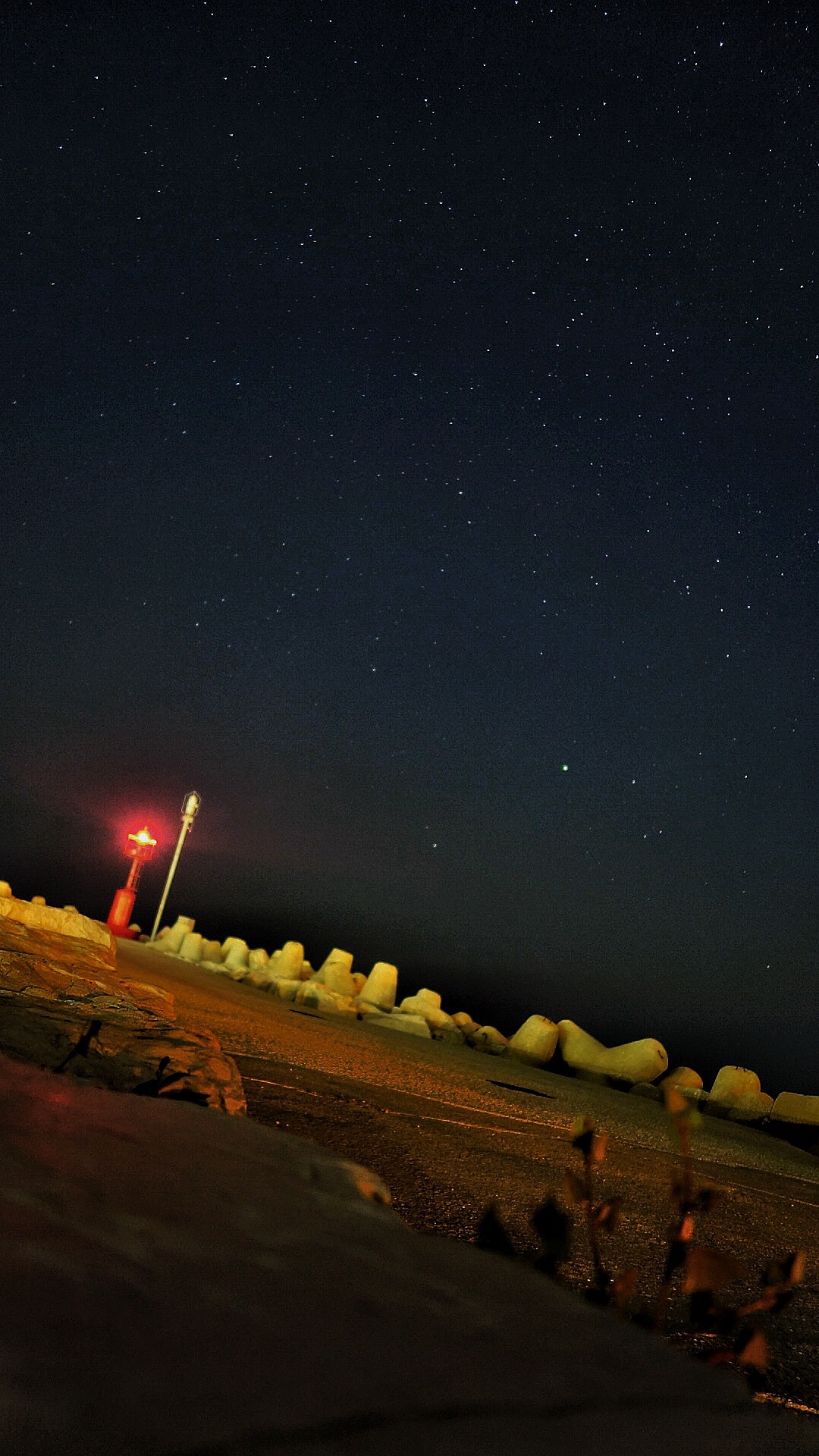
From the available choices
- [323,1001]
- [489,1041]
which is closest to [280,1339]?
[323,1001]

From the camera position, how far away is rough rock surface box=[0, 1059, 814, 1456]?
542 millimetres

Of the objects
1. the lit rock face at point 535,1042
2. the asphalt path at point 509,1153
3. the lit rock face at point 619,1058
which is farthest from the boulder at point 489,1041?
the asphalt path at point 509,1153

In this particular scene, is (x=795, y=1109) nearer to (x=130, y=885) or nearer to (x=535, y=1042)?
(x=535, y=1042)

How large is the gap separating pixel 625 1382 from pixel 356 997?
9716 millimetres

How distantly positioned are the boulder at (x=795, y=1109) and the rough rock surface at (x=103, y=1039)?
6540 millimetres

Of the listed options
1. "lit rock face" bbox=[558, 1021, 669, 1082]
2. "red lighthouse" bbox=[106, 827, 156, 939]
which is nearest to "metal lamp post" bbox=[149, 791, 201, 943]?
"red lighthouse" bbox=[106, 827, 156, 939]

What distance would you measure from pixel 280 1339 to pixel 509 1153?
2050 millimetres

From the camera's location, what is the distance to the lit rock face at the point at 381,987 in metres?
10.1

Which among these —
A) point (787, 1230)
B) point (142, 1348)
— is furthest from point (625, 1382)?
point (787, 1230)

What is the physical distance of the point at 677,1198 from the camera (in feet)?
3.58

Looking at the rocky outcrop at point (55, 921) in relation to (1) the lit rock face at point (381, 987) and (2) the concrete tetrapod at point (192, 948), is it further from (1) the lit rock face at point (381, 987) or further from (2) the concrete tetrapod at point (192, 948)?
(2) the concrete tetrapod at point (192, 948)

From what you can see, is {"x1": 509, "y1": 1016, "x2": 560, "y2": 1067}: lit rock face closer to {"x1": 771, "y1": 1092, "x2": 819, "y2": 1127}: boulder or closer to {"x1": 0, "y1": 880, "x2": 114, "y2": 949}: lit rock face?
{"x1": 771, "y1": 1092, "x2": 819, "y2": 1127}: boulder

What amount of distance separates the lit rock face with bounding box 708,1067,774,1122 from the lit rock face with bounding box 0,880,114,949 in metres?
5.91

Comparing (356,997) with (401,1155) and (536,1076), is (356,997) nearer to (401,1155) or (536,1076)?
(536,1076)
